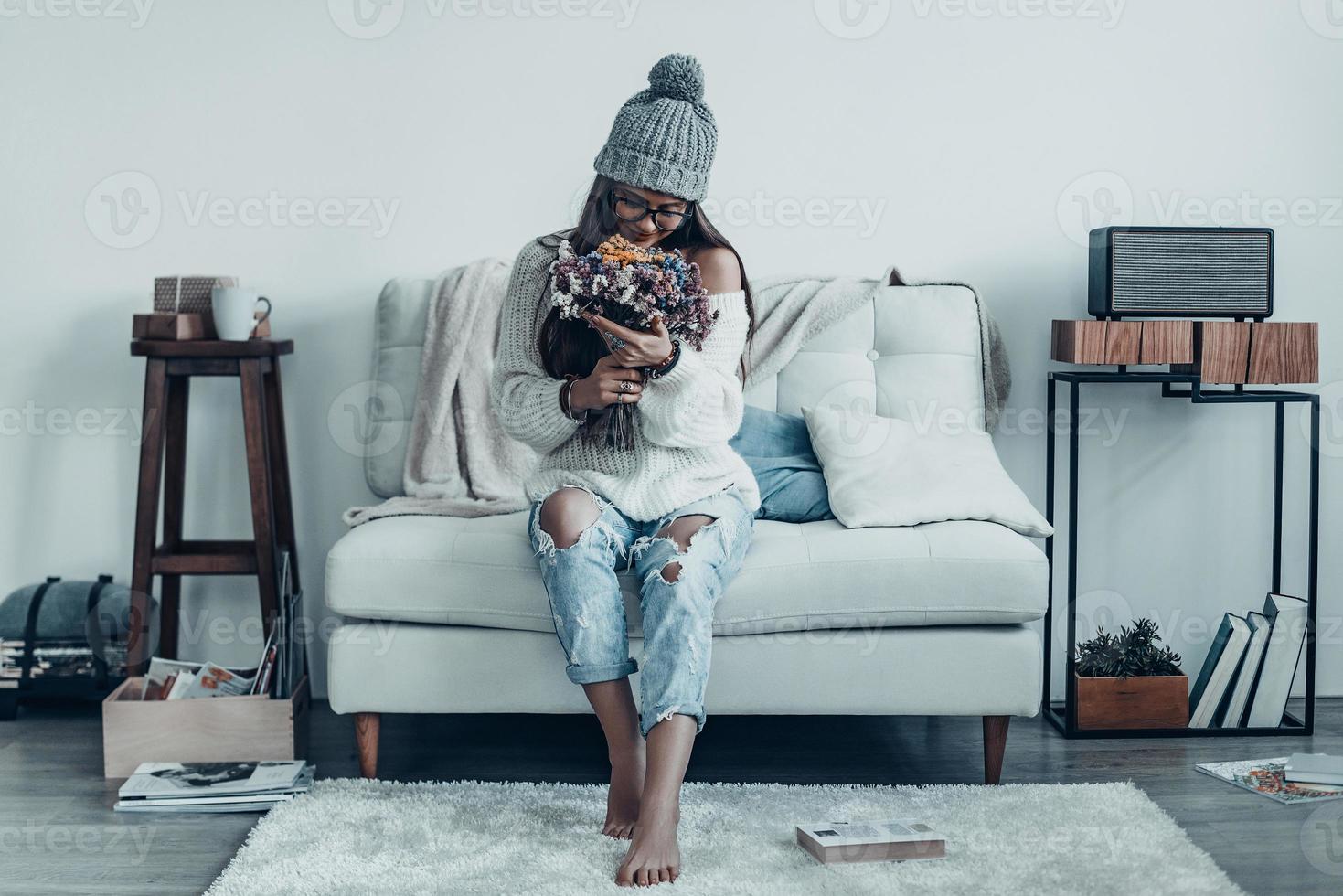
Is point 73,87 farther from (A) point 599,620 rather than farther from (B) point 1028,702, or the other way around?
(B) point 1028,702

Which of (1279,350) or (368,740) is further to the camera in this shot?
(1279,350)

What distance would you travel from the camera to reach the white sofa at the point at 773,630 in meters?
2.10

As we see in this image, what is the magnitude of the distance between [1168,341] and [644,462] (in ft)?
4.12

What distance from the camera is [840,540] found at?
2176 mm

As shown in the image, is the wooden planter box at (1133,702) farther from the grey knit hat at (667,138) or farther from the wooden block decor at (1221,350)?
the grey knit hat at (667,138)

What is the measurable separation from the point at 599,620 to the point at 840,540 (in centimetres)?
52

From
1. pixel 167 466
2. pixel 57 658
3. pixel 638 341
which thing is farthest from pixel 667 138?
pixel 57 658

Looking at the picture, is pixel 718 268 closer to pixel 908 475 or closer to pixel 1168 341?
pixel 908 475

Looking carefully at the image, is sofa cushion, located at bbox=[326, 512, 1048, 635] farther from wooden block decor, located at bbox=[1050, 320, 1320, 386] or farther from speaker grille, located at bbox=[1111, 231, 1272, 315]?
speaker grille, located at bbox=[1111, 231, 1272, 315]

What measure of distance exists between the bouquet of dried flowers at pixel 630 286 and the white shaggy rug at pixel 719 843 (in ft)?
2.74

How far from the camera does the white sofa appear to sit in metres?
2.10

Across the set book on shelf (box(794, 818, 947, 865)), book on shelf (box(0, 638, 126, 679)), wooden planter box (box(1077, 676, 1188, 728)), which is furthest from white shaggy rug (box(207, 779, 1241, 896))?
book on shelf (box(0, 638, 126, 679))

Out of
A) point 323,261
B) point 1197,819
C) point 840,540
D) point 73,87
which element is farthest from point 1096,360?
point 73,87

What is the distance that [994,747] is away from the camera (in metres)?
2.18
